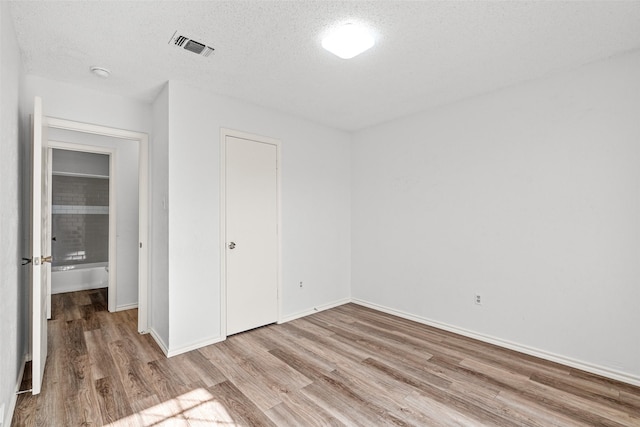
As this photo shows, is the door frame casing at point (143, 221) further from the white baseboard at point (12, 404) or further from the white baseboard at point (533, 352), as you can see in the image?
the white baseboard at point (533, 352)

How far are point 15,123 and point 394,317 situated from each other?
4040 mm

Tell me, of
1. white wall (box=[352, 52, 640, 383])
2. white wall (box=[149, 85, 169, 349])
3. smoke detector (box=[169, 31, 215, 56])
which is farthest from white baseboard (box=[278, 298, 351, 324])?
smoke detector (box=[169, 31, 215, 56])

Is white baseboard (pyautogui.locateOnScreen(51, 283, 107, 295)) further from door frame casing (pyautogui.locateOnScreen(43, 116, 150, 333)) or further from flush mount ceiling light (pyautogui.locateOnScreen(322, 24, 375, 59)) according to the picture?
flush mount ceiling light (pyautogui.locateOnScreen(322, 24, 375, 59))

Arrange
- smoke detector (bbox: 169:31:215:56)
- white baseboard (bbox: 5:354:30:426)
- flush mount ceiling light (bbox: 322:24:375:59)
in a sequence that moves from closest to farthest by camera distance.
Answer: white baseboard (bbox: 5:354:30:426) < flush mount ceiling light (bbox: 322:24:375:59) < smoke detector (bbox: 169:31:215:56)

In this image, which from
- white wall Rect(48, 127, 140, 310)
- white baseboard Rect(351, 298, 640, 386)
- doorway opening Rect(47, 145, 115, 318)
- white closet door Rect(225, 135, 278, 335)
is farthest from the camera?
doorway opening Rect(47, 145, 115, 318)

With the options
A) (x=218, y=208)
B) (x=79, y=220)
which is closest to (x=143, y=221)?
(x=218, y=208)

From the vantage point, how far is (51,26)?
204 centimetres

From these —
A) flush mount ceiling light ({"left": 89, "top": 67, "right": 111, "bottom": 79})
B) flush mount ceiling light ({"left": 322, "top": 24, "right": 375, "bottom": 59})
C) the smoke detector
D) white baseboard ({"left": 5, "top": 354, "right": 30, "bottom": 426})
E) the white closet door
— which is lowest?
white baseboard ({"left": 5, "top": 354, "right": 30, "bottom": 426})

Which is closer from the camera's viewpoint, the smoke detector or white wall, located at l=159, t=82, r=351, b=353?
the smoke detector

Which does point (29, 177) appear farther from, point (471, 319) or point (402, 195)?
point (471, 319)

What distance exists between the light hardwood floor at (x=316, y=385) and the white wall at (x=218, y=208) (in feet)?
1.62

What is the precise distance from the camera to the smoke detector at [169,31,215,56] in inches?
85.0

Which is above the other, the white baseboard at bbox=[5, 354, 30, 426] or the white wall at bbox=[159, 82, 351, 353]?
the white wall at bbox=[159, 82, 351, 353]

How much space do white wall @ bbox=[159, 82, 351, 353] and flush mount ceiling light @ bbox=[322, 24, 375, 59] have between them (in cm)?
154
